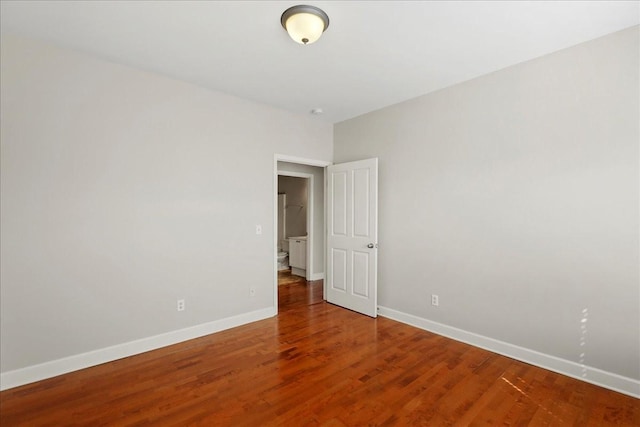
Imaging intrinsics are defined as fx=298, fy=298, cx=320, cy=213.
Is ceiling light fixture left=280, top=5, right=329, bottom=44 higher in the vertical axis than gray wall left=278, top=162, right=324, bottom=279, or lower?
higher

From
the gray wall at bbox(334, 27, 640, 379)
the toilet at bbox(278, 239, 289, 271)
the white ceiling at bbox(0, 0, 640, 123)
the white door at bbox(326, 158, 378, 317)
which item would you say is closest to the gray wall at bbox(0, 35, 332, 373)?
the white ceiling at bbox(0, 0, 640, 123)

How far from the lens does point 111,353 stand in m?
2.73

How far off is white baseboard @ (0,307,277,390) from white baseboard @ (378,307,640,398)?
2.12m

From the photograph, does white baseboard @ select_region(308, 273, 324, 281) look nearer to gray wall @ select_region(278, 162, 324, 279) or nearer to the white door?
gray wall @ select_region(278, 162, 324, 279)

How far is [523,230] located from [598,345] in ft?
3.36

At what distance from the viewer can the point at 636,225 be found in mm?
2207

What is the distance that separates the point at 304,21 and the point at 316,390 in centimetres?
266

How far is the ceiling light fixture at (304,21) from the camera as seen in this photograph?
1.99m

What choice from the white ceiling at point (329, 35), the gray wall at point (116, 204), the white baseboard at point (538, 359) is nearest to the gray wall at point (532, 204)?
the white baseboard at point (538, 359)

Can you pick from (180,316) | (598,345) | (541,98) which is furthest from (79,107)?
(598,345)

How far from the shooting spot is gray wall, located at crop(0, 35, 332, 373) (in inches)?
93.0

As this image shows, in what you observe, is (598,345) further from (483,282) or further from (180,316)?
(180,316)

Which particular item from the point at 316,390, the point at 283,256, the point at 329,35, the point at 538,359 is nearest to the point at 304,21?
the point at 329,35

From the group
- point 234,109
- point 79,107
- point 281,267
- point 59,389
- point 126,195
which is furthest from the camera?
point 281,267
